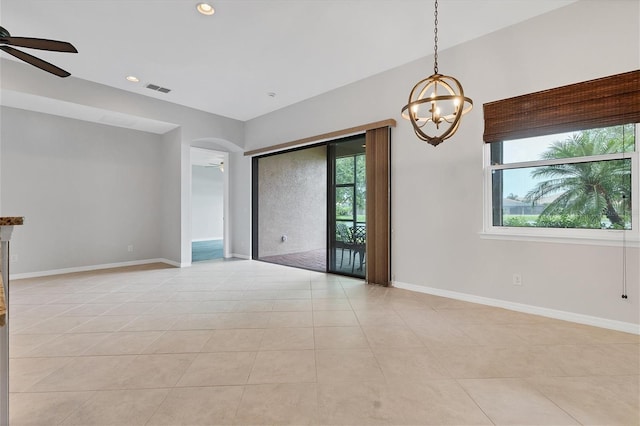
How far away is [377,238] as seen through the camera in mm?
4246

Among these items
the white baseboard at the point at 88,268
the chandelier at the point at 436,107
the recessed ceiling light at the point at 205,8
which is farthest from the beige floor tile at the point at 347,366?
the white baseboard at the point at 88,268

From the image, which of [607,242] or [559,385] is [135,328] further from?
[607,242]

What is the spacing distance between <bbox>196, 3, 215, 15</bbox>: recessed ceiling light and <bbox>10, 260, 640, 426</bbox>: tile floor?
3182 millimetres

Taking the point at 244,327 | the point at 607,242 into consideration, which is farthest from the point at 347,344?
the point at 607,242

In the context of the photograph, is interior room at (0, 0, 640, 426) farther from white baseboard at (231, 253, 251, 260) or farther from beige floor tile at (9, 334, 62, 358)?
white baseboard at (231, 253, 251, 260)

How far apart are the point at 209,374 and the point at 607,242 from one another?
12.0 ft

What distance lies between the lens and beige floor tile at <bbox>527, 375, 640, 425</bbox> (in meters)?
1.57

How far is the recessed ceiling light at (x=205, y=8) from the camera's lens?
2842 mm

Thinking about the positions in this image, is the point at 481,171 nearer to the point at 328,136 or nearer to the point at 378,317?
the point at 378,317

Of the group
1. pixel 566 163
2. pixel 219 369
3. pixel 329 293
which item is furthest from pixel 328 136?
pixel 219 369

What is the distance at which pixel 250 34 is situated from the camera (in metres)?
3.33

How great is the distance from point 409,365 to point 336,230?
3112 millimetres

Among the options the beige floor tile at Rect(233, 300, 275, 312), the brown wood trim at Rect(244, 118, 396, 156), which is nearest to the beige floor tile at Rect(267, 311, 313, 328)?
the beige floor tile at Rect(233, 300, 275, 312)

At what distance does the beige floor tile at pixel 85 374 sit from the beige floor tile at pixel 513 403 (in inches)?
93.4
